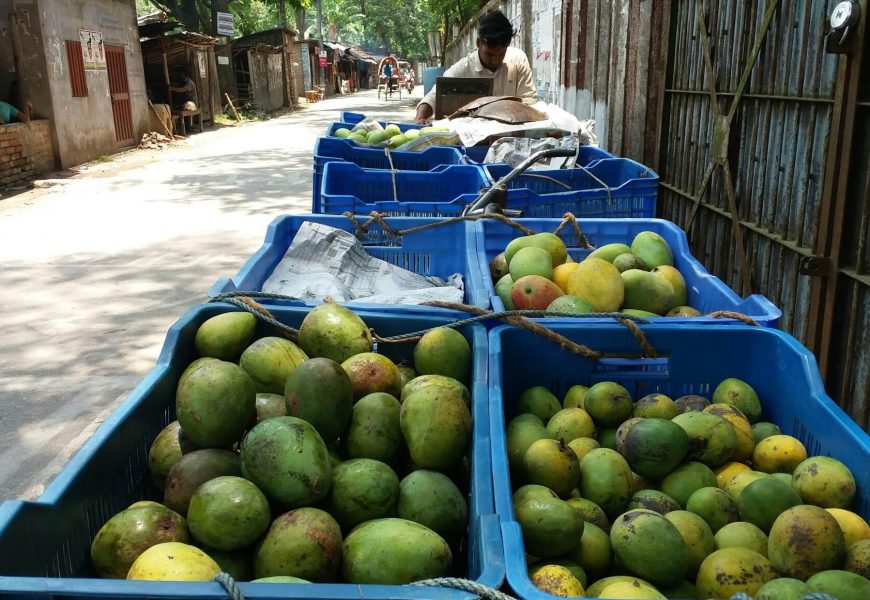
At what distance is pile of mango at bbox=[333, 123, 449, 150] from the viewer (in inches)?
228

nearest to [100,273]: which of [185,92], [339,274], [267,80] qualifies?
[339,274]

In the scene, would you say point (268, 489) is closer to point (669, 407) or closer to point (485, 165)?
point (669, 407)

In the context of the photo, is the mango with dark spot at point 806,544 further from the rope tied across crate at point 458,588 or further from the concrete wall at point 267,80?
the concrete wall at point 267,80

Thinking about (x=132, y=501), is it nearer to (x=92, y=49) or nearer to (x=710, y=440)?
(x=710, y=440)

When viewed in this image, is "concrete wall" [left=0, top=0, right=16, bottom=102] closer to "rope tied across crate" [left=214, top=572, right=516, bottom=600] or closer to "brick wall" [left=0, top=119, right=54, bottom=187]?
"brick wall" [left=0, top=119, right=54, bottom=187]

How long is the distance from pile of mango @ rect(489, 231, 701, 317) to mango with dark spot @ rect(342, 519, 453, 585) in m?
1.16

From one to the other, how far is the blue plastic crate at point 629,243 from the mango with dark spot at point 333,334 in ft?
1.65

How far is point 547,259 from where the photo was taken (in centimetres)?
291

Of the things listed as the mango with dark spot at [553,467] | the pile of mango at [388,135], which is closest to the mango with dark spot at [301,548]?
the mango with dark spot at [553,467]

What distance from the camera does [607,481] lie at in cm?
185

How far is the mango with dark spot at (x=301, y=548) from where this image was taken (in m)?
1.51

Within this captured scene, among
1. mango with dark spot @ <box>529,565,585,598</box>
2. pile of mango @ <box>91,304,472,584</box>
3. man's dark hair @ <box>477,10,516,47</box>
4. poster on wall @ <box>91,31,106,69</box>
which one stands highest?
poster on wall @ <box>91,31,106,69</box>

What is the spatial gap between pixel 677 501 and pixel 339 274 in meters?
1.80

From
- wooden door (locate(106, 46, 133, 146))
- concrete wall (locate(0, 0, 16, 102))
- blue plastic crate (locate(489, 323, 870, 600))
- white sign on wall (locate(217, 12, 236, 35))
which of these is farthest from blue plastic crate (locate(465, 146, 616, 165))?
white sign on wall (locate(217, 12, 236, 35))
